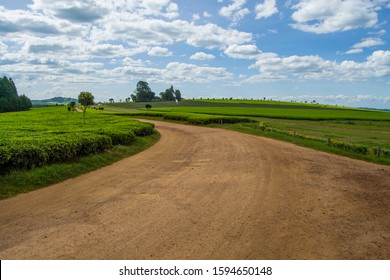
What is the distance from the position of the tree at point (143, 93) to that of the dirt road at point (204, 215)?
485 ft

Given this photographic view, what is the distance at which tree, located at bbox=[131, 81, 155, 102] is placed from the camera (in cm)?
16025

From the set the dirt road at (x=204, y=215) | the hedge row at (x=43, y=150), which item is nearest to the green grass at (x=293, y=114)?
the dirt road at (x=204, y=215)

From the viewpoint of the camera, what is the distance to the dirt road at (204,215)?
6.93 metres

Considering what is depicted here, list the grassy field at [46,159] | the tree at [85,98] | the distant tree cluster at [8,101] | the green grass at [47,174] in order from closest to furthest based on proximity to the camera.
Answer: the green grass at [47,174]
the grassy field at [46,159]
the tree at [85,98]
the distant tree cluster at [8,101]

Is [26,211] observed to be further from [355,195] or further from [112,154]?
[355,195]

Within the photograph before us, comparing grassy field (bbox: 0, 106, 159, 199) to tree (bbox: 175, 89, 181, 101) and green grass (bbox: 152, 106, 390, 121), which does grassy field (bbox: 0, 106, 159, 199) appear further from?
tree (bbox: 175, 89, 181, 101)

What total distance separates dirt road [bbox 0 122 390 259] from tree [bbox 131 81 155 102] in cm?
14786

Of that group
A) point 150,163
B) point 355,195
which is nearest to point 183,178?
point 150,163

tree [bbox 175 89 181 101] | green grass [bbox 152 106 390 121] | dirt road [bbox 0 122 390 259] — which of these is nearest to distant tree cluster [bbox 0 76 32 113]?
green grass [bbox 152 106 390 121]

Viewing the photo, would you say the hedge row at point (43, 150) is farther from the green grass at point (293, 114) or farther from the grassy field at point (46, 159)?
the green grass at point (293, 114)

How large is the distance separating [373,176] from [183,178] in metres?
8.66

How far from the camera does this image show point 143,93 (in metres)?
160

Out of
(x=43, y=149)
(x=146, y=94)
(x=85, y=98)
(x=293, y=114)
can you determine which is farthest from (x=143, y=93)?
(x=43, y=149)

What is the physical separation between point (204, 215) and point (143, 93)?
15530cm
